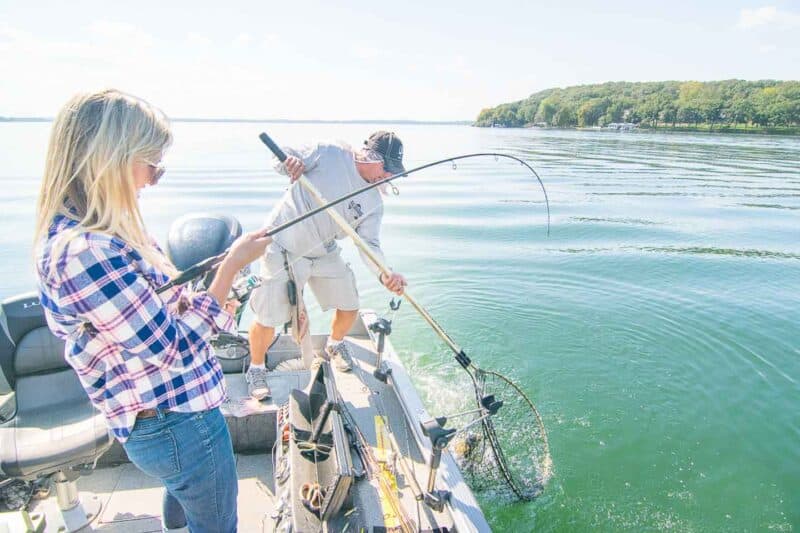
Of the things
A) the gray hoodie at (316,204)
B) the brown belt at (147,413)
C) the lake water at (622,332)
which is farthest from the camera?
the lake water at (622,332)

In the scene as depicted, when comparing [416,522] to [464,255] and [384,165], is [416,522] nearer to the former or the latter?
[384,165]

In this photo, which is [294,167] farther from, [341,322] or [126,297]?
[126,297]

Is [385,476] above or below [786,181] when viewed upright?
below

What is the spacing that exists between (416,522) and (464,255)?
787 cm

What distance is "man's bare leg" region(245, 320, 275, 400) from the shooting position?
12.8 ft

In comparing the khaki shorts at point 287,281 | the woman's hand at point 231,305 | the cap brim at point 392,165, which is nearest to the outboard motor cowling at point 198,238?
the khaki shorts at point 287,281

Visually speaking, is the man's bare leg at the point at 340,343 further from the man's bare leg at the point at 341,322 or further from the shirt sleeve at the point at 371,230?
the shirt sleeve at the point at 371,230

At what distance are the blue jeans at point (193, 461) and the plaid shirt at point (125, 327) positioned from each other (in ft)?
0.19

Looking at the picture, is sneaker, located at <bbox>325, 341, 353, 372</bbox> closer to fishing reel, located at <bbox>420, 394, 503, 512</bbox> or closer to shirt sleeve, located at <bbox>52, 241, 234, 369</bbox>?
fishing reel, located at <bbox>420, 394, 503, 512</bbox>

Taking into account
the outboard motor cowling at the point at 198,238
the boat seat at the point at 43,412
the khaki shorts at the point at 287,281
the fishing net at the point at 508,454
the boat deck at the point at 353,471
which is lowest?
the fishing net at the point at 508,454

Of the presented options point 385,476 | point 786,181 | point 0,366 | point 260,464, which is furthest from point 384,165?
point 786,181

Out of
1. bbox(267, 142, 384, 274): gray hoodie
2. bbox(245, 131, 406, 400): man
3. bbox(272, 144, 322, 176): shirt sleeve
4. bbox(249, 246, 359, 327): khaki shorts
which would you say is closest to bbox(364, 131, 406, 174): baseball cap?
bbox(245, 131, 406, 400): man

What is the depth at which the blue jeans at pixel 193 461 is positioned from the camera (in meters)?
1.68

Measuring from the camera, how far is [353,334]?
16.7ft
